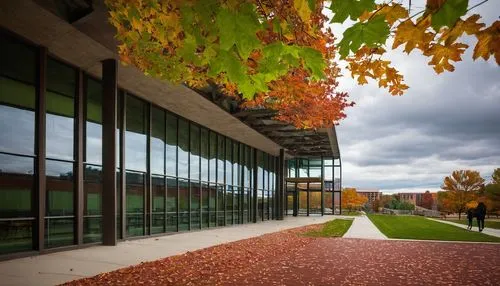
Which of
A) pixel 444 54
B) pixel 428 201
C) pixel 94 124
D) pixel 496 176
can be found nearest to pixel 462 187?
pixel 496 176

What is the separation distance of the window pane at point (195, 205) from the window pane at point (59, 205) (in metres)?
9.95

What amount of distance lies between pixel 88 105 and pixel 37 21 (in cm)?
430

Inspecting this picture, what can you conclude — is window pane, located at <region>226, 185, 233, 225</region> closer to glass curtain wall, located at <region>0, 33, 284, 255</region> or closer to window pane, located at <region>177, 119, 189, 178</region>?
glass curtain wall, located at <region>0, 33, 284, 255</region>

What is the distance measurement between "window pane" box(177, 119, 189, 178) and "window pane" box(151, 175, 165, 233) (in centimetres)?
213

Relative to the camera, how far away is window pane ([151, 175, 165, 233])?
1877 cm

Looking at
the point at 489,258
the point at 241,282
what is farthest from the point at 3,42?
the point at 489,258

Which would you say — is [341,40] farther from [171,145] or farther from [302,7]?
[171,145]

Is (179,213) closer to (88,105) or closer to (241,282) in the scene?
(88,105)

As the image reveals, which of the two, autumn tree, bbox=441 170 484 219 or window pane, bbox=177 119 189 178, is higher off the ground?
window pane, bbox=177 119 189 178

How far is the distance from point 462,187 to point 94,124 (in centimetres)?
7821

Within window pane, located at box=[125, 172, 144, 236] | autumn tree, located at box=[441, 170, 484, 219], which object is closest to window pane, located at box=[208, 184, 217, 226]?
window pane, located at box=[125, 172, 144, 236]

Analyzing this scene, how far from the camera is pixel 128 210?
16.6 meters

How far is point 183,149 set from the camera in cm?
2217

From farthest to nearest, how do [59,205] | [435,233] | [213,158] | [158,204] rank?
1. [213,158]
2. [435,233]
3. [158,204]
4. [59,205]
